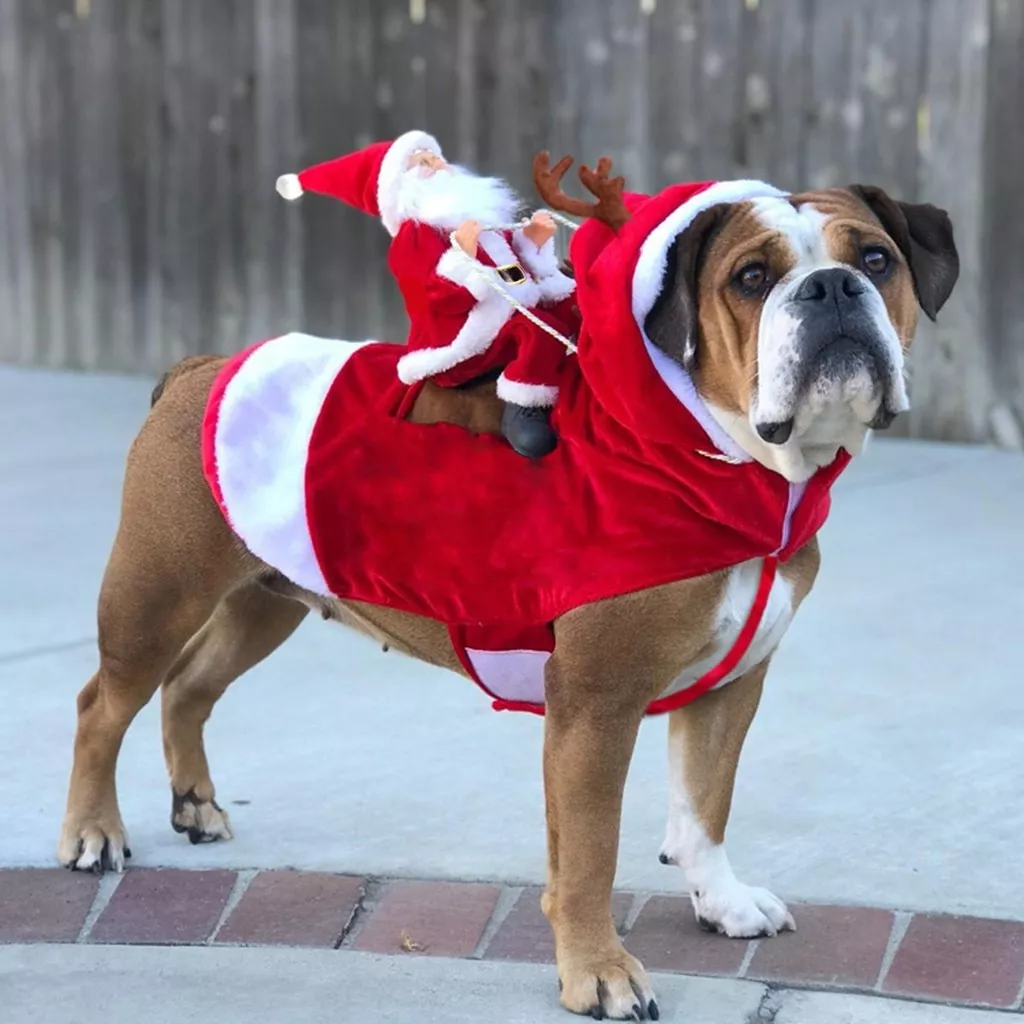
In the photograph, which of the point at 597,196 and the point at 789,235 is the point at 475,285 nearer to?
the point at 597,196

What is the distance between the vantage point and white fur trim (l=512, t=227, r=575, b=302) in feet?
10.9

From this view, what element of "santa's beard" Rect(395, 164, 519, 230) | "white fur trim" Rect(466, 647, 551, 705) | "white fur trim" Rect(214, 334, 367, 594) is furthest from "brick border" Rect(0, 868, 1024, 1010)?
"santa's beard" Rect(395, 164, 519, 230)

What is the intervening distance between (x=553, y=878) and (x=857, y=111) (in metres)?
5.55

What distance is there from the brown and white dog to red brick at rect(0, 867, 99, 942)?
0.20 ft

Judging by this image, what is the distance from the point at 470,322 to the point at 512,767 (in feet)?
4.44

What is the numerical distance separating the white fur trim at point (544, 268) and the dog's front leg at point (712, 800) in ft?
2.67

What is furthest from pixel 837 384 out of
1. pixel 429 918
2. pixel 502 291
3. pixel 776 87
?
pixel 776 87

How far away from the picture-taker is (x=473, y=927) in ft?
10.8

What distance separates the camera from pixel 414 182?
3443 mm

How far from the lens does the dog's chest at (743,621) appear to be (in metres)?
2.96

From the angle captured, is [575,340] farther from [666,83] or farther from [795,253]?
[666,83]

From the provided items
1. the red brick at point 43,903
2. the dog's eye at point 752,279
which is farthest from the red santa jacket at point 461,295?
the red brick at point 43,903

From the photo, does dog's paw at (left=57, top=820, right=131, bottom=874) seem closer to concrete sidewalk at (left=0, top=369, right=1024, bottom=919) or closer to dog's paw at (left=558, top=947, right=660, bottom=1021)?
concrete sidewalk at (left=0, top=369, right=1024, bottom=919)

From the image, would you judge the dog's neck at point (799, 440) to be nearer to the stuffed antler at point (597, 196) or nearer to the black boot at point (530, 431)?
Result: the black boot at point (530, 431)
